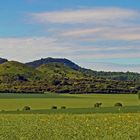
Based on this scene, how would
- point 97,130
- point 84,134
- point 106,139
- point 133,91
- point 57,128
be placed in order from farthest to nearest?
point 133,91 < point 57,128 < point 97,130 < point 84,134 < point 106,139

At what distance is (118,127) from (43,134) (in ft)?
21.6

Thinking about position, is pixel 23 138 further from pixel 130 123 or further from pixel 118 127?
pixel 130 123

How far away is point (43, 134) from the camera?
34562mm

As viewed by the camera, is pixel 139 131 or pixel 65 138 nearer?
pixel 65 138

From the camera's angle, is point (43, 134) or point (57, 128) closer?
point (43, 134)

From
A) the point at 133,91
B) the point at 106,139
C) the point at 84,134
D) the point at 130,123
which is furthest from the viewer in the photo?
the point at 133,91

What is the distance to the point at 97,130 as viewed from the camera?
3616 centimetres

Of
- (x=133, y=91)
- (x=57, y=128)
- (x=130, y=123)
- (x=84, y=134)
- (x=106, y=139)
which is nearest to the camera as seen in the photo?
(x=106, y=139)

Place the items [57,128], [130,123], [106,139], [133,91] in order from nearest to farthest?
1. [106,139]
2. [57,128]
3. [130,123]
4. [133,91]

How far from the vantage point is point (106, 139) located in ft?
101

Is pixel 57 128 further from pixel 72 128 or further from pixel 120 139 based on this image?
pixel 120 139

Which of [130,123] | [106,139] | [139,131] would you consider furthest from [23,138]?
[130,123]

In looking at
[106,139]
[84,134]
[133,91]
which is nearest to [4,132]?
[84,134]

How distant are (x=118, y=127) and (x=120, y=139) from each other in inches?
289
